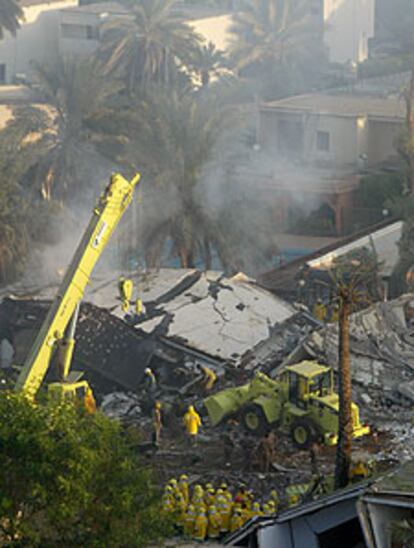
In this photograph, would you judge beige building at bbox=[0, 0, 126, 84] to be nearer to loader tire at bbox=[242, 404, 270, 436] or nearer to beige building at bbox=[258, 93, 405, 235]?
beige building at bbox=[258, 93, 405, 235]

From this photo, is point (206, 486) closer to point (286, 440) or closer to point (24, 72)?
point (286, 440)

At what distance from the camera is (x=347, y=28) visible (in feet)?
275

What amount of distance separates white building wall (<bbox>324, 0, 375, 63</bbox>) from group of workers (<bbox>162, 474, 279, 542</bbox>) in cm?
6136

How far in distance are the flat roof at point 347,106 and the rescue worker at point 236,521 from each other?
112 feet

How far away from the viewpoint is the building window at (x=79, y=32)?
69.6 m

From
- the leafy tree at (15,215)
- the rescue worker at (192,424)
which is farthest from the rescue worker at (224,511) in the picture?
the leafy tree at (15,215)

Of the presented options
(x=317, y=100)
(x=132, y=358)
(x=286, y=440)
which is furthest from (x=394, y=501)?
(x=317, y=100)

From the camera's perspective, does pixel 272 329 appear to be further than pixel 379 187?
No

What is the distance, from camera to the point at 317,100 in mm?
59375

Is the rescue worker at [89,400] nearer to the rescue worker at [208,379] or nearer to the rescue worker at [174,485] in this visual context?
the rescue worker at [208,379]

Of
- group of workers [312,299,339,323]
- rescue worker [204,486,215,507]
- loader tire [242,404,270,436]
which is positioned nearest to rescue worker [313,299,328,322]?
group of workers [312,299,339,323]

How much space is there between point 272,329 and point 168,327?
8.16ft

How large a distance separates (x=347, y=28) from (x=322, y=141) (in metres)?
28.6

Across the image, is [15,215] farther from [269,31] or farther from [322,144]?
[269,31]
